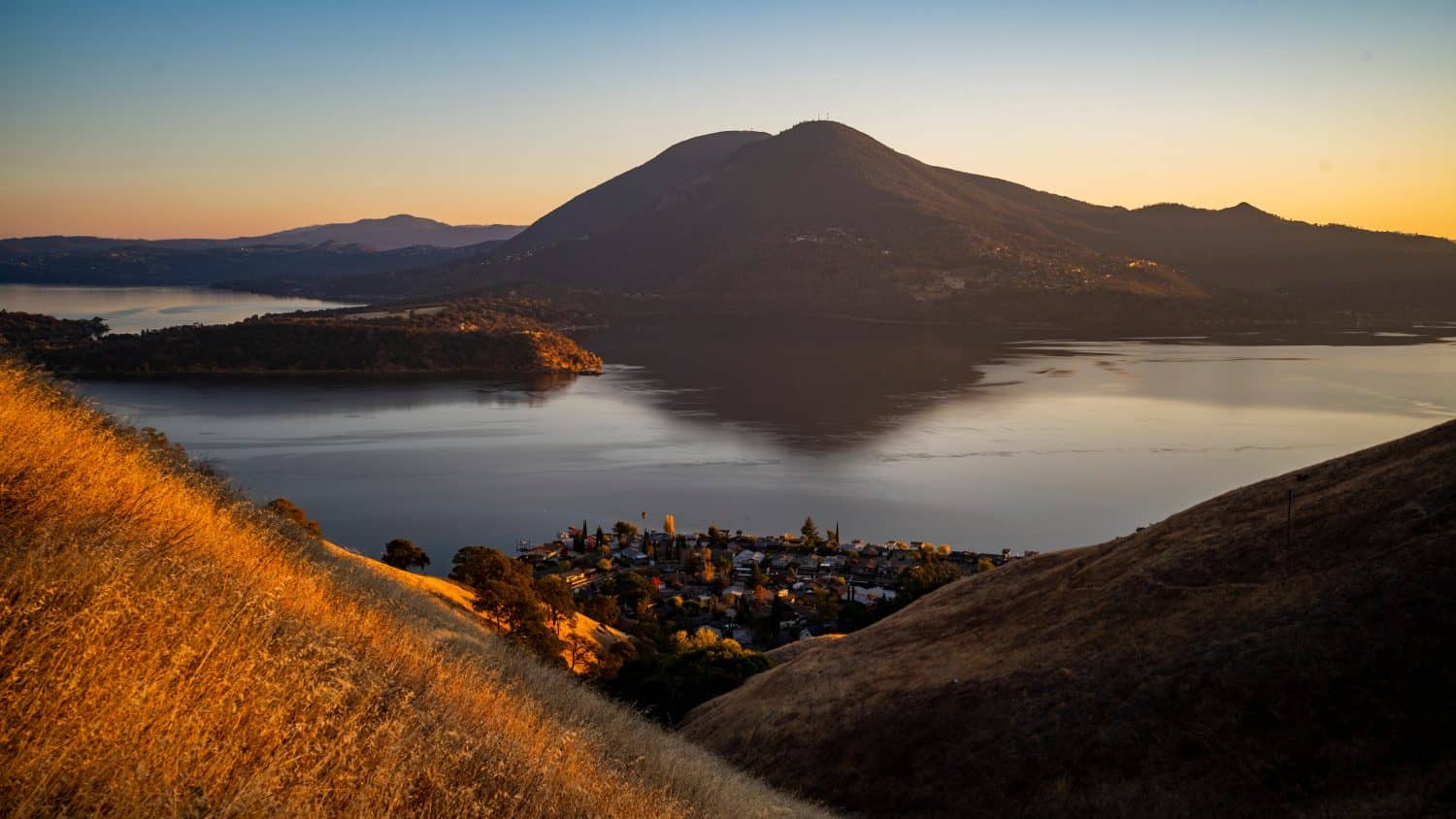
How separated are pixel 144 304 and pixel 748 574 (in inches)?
5714

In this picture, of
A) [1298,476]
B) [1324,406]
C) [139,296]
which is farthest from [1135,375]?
[139,296]

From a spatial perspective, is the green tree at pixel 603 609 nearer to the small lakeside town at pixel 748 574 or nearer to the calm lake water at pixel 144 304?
the small lakeside town at pixel 748 574

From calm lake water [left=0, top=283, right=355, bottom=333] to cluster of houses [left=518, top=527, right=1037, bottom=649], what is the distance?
275 ft

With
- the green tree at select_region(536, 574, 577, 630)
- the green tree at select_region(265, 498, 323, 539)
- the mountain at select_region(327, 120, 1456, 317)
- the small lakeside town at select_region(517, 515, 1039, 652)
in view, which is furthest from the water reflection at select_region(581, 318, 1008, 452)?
the green tree at select_region(265, 498, 323, 539)

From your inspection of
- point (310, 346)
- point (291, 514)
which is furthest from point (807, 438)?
point (310, 346)

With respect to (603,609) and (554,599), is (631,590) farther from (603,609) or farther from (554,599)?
(554,599)

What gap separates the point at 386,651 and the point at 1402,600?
8343 mm

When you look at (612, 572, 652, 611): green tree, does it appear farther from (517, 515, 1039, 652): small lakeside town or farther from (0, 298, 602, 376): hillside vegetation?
(0, 298, 602, 376): hillside vegetation

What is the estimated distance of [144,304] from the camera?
458ft

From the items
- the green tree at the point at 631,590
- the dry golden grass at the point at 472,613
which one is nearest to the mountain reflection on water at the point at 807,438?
the dry golden grass at the point at 472,613

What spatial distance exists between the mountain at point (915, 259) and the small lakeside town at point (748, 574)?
10199 cm

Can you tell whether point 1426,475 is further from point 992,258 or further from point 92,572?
point 992,258

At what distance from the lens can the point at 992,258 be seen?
146750 mm

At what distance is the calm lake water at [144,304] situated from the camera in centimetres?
10675
